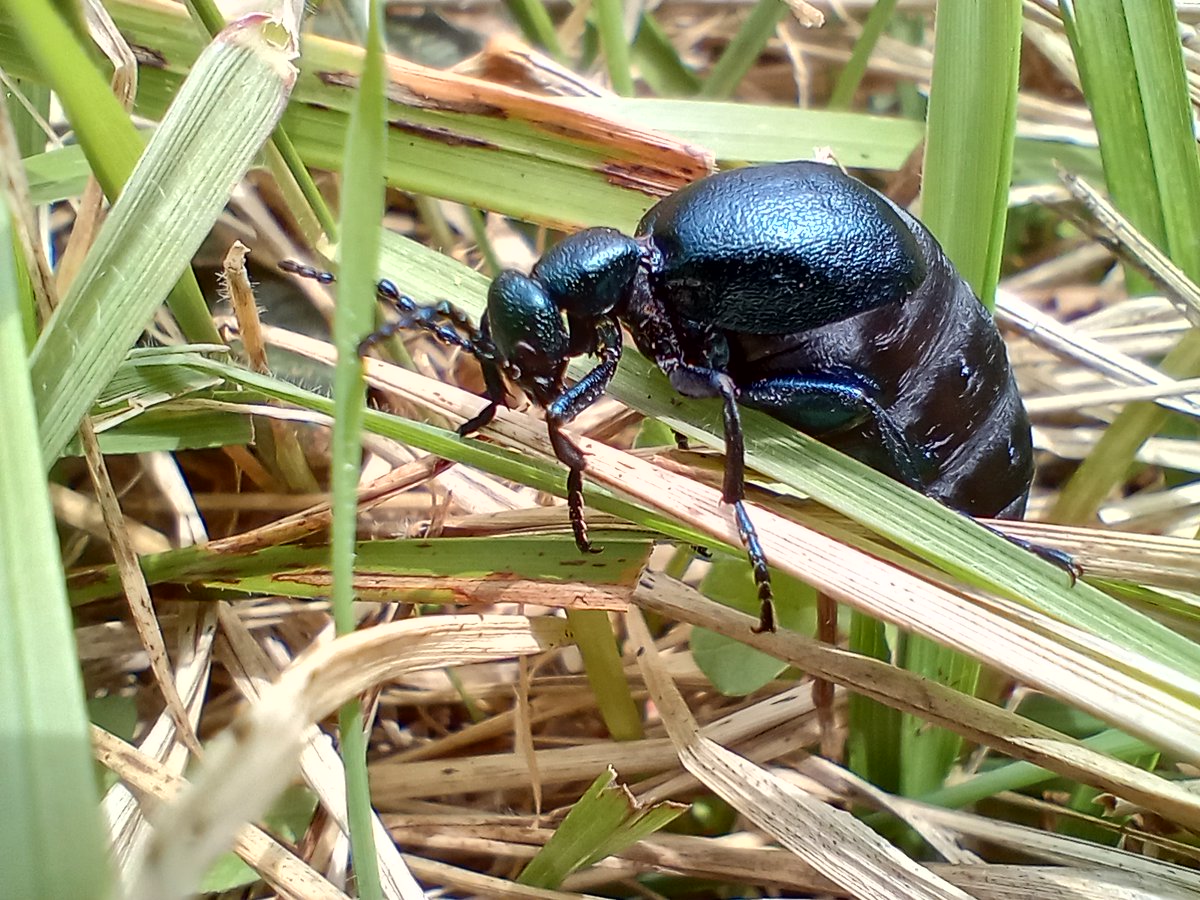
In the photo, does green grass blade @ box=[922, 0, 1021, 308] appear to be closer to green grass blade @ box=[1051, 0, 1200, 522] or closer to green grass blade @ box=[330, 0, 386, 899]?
green grass blade @ box=[1051, 0, 1200, 522]

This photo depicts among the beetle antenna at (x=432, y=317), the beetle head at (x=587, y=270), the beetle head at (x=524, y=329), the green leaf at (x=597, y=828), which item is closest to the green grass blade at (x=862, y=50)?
the beetle head at (x=587, y=270)

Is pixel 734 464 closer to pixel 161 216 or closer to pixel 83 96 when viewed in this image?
pixel 161 216

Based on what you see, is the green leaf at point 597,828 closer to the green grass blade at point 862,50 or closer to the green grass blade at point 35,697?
the green grass blade at point 35,697

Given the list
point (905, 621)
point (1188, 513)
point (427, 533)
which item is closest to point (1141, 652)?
point (905, 621)

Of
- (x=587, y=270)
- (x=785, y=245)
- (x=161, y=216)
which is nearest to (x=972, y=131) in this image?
(x=785, y=245)

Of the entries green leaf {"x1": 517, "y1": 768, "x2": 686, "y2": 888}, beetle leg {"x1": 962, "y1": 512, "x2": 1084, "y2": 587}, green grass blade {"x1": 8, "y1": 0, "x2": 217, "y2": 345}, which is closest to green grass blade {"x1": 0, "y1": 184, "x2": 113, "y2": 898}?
green grass blade {"x1": 8, "y1": 0, "x2": 217, "y2": 345}

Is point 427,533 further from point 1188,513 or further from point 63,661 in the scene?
point 1188,513

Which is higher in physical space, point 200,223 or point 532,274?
point 532,274
